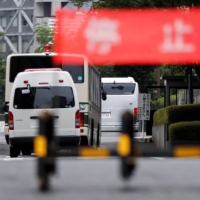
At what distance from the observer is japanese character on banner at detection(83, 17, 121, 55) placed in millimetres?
4594

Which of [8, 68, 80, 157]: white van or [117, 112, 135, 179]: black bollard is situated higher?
[8, 68, 80, 157]: white van

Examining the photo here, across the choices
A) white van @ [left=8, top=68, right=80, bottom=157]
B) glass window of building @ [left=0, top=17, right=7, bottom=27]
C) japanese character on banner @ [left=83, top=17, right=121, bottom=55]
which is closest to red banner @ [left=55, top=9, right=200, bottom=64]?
japanese character on banner @ [left=83, top=17, right=121, bottom=55]

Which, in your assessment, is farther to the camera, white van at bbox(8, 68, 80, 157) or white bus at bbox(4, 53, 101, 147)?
white bus at bbox(4, 53, 101, 147)

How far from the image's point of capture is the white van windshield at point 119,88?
151 feet

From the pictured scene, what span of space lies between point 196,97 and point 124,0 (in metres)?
23.1

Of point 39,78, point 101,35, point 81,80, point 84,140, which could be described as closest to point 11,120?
point 84,140

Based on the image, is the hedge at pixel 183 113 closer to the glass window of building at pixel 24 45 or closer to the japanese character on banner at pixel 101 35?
the japanese character on banner at pixel 101 35

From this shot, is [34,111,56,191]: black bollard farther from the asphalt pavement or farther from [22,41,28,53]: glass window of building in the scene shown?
[22,41,28,53]: glass window of building

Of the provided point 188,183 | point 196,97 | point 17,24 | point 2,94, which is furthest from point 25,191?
point 17,24

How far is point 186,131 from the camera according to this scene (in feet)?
88.4

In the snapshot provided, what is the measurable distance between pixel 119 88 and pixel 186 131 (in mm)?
21219

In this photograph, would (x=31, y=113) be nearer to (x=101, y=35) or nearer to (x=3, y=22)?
(x=101, y=35)

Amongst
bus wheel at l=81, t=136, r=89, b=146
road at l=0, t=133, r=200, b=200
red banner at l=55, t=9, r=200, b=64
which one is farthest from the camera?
bus wheel at l=81, t=136, r=89, b=146

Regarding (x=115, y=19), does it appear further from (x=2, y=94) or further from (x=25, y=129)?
(x=2, y=94)
